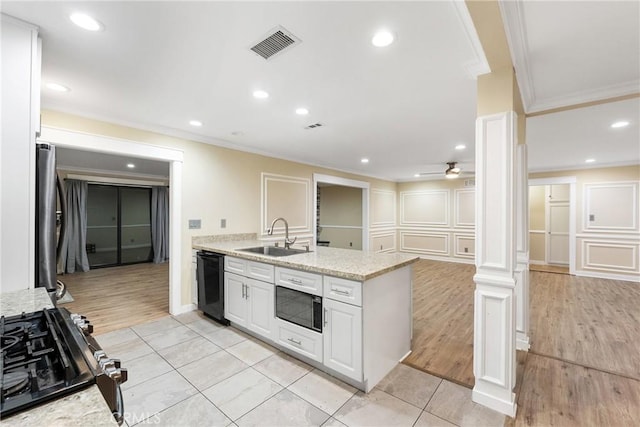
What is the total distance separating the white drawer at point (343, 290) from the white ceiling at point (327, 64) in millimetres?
1555

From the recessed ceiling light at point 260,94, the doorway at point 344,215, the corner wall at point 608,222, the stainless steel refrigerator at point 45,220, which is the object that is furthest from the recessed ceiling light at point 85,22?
the corner wall at point 608,222

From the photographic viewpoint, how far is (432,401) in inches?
75.7

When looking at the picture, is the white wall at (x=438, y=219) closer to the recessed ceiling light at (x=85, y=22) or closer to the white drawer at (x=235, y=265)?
the white drawer at (x=235, y=265)

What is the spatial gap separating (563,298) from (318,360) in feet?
14.6

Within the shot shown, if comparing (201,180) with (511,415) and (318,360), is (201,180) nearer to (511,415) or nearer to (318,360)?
(318,360)

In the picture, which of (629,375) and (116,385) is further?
(629,375)

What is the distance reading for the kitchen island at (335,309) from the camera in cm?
200

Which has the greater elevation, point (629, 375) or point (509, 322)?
point (509, 322)

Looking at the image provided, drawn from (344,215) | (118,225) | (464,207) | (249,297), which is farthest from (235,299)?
(464,207)

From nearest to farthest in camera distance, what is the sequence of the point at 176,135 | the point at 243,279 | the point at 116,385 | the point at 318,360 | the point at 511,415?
the point at 116,385 < the point at 511,415 < the point at 318,360 < the point at 243,279 < the point at 176,135

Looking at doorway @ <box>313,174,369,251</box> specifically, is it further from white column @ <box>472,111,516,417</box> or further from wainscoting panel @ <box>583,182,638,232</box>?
white column @ <box>472,111,516,417</box>

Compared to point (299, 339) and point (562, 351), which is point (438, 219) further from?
point (299, 339)

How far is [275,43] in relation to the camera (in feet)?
5.44

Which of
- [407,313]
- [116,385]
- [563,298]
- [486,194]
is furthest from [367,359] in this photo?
[563,298]
